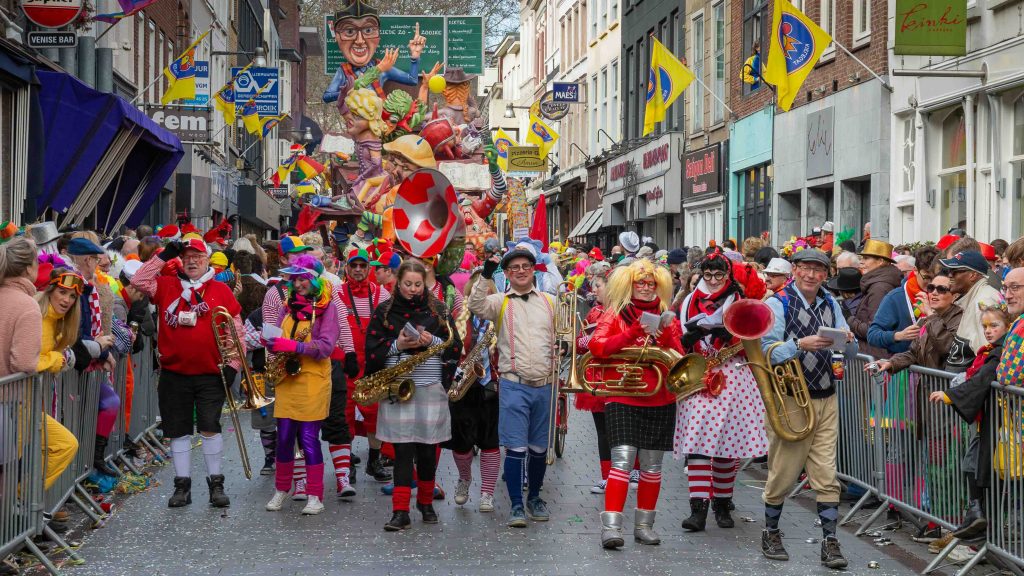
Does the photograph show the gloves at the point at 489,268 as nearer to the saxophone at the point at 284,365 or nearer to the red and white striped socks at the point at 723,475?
the saxophone at the point at 284,365

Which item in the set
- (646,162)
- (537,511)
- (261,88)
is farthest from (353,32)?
(537,511)

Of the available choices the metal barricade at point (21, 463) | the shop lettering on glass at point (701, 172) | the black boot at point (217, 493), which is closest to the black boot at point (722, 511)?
the black boot at point (217, 493)

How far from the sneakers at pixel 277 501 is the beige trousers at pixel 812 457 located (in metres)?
3.23

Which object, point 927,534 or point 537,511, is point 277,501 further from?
point 927,534

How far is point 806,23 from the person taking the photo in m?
17.2

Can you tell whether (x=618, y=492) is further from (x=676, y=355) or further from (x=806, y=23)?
(x=806, y=23)

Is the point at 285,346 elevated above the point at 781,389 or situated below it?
above

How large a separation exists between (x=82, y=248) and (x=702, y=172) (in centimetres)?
2327

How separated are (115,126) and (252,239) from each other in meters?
1.97

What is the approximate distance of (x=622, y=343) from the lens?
766 centimetres

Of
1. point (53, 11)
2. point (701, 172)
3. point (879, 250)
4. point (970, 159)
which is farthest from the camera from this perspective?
point (701, 172)

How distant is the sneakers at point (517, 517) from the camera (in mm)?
8328

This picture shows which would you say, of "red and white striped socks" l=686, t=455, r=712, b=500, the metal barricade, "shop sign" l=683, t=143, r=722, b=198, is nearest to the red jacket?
"red and white striped socks" l=686, t=455, r=712, b=500

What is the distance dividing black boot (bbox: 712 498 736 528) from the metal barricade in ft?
13.2
